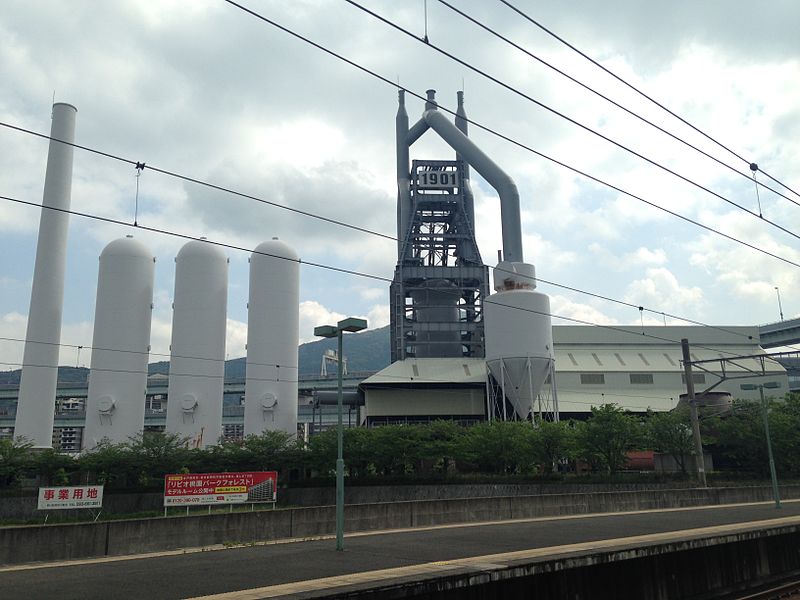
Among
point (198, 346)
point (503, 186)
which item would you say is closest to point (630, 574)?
point (198, 346)

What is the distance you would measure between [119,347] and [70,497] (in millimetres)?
32969

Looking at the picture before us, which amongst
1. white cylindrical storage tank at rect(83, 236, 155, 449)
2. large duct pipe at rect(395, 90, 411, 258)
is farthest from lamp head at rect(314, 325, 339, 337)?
large duct pipe at rect(395, 90, 411, 258)

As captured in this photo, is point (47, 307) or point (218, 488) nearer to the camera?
point (218, 488)

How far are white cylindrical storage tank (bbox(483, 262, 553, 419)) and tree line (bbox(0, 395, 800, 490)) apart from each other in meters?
7.91

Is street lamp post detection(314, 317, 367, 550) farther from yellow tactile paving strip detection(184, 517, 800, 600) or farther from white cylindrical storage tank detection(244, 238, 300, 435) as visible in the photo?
white cylindrical storage tank detection(244, 238, 300, 435)

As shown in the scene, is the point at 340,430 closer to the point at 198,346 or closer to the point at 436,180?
the point at 198,346

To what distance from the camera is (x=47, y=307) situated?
62594mm

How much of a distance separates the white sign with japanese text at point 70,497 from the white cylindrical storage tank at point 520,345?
39526mm

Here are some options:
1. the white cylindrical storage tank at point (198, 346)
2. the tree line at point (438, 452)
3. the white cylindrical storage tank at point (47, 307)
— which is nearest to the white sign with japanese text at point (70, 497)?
the tree line at point (438, 452)

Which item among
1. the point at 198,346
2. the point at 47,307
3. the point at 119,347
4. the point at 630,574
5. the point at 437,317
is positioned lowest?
the point at 630,574

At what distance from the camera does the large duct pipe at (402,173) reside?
88125 mm

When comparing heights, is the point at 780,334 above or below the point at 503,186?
below

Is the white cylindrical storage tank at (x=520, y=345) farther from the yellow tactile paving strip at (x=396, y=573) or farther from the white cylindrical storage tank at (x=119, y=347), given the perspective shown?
the yellow tactile paving strip at (x=396, y=573)

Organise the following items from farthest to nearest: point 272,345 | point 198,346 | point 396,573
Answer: point 272,345 → point 198,346 → point 396,573
